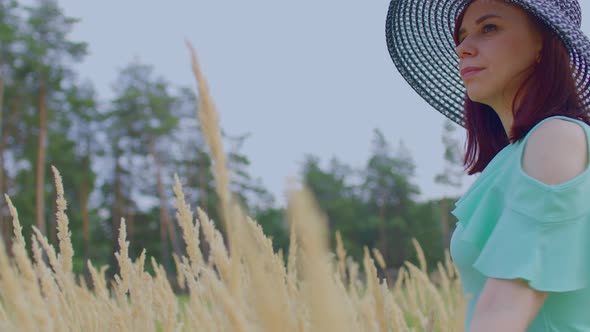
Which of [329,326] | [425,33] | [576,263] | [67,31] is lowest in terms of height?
[576,263]

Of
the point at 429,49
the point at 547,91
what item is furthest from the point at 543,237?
the point at 429,49

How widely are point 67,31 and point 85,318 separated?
18.9m

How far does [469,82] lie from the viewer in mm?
1316

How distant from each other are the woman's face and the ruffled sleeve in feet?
1.27

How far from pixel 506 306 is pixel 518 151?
31cm

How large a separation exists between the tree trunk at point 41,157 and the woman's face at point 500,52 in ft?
46.8

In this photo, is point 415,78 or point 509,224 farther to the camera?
point 415,78

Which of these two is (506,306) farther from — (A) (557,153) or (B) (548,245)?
(A) (557,153)

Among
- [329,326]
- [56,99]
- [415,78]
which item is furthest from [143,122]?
[329,326]

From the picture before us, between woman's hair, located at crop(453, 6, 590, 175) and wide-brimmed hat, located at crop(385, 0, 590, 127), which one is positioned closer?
woman's hair, located at crop(453, 6, 590, 175)

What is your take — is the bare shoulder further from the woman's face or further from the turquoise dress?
the woman's face

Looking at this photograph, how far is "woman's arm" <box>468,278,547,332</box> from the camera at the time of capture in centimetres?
81

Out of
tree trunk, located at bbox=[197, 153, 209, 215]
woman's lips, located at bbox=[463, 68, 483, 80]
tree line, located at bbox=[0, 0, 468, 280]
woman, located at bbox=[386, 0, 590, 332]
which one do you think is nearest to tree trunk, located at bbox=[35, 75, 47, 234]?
tree line, located at bbox=[0, 0, 468, 280]

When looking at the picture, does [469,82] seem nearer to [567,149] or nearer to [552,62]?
[552,62]
